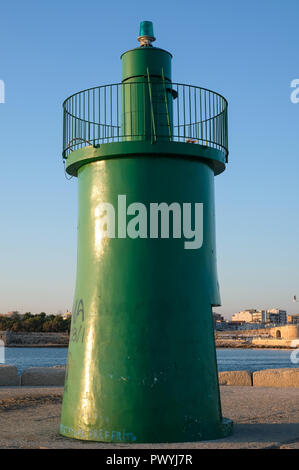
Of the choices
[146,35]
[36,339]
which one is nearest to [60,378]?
[146,35]

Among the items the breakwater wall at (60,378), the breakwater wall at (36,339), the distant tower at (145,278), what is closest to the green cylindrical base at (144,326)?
the distant tower at (145,278)

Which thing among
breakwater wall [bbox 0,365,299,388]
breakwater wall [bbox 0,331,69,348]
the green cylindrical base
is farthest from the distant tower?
breakwater wall [bbox 0,331,69,348]

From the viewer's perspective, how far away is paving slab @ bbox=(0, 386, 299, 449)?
356 inches

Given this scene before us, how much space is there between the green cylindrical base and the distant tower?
2cm

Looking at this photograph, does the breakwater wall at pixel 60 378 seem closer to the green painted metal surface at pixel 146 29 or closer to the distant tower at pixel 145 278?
the distant tower at pixel 145 278

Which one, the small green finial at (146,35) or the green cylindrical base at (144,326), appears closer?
the green cylindrical base at (144,326)

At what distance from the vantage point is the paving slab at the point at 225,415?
905cm

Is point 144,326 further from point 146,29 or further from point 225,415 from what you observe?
point 146,29

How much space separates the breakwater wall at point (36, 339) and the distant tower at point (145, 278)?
153 meters

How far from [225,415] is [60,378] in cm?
763

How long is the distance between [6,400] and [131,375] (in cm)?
608
